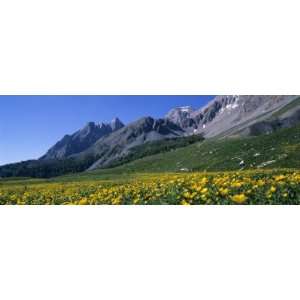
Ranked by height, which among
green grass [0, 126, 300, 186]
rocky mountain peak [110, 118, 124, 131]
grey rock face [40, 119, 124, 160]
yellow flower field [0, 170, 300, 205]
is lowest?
yellow flower field [0, 170, 300, 205]

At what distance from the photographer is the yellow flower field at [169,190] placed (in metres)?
10.4

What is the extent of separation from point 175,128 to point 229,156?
6.11 feet

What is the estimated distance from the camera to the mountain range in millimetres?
12125

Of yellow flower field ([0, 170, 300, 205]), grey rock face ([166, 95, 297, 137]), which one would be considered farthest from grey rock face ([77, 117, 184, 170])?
yellow flower field ([0, 170, 300, 205])

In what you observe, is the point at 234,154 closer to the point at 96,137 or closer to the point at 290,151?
the point at 290,151

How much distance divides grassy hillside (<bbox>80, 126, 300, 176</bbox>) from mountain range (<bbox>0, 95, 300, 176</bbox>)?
0.27m

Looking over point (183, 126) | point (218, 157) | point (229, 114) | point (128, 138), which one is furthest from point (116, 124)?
point (229, 114)

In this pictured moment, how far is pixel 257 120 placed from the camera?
1244 cm

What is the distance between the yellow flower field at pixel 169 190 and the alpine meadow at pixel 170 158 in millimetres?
26

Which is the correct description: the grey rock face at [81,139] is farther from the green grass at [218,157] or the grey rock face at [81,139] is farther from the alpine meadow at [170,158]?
the green grass at [218,157]

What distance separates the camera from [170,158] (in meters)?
13.0

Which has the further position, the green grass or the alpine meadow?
the green grass

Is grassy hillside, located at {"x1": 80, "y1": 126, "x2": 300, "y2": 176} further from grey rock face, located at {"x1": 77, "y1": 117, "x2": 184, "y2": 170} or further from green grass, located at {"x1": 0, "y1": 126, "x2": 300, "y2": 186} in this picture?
grey rock face, located at {"x1": 77, "y1": 117, "x2": 184, "y2": 170}
